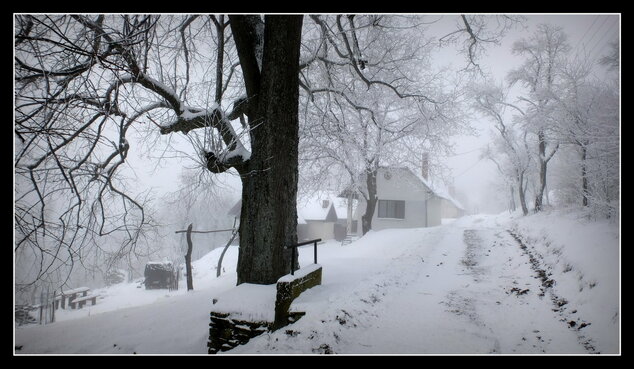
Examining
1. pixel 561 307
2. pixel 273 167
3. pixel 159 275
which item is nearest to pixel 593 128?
pixel 561 307

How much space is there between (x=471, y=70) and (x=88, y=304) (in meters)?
30.6

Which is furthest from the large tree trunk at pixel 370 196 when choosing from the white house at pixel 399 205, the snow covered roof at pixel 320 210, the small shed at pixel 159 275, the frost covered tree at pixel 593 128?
the small shed at pixel 159 275

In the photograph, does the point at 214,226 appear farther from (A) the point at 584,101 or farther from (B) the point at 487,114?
(A) the point at 584,101

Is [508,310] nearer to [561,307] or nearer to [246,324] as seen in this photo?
[561,307]

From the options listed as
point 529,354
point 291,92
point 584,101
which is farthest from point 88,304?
point 584,101

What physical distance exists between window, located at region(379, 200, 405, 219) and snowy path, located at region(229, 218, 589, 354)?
1707 cm

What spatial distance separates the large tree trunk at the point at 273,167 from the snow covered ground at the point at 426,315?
817 millimetres

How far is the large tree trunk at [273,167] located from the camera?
13.0 feet

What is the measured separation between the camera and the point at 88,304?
22844 mm

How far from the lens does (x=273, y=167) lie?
13.1 feet

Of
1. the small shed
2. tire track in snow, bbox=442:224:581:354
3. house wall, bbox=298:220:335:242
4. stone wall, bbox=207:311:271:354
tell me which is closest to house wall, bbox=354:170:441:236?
house wall, bbox=298:220:335:242

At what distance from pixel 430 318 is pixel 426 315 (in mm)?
88

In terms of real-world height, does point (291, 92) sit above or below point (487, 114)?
below
